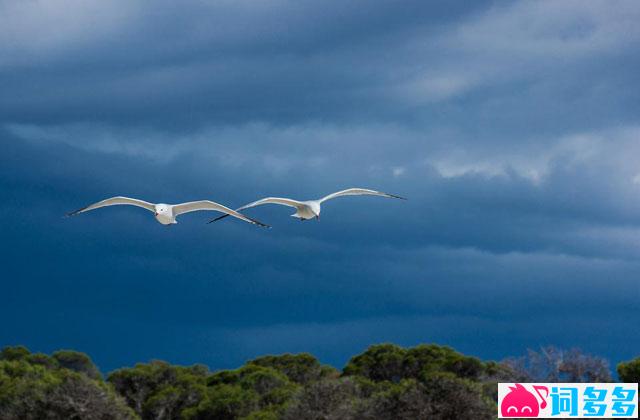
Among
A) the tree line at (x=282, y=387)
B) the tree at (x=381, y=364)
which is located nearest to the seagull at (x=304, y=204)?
the tree line at (x=282, y=387)

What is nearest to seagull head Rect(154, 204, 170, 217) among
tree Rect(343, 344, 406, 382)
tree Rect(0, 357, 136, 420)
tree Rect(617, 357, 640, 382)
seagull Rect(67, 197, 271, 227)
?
seagull Rect(67, 197, 271, 227)

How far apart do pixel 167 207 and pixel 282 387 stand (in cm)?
2109

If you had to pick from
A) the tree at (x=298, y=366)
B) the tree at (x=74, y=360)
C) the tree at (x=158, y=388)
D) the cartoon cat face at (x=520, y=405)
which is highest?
the tree at (x=74, y=360)

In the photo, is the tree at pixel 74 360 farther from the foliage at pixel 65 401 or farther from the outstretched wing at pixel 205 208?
the outstretched wing at pixel 205 208

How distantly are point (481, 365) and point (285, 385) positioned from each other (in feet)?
49.5

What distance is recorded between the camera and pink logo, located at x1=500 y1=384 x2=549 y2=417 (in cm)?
3675

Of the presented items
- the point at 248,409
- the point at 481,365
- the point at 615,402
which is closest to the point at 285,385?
the point at 248,409

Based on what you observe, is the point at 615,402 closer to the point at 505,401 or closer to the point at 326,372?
the point at 505,401

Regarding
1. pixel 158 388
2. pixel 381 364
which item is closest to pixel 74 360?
pixel 158 388

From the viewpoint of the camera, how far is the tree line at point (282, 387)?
130ft

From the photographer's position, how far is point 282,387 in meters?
55.6

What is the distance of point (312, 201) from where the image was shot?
38594 mm

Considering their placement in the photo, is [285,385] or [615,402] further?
[285,385]

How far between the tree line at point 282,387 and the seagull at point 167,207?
8.79 meters
